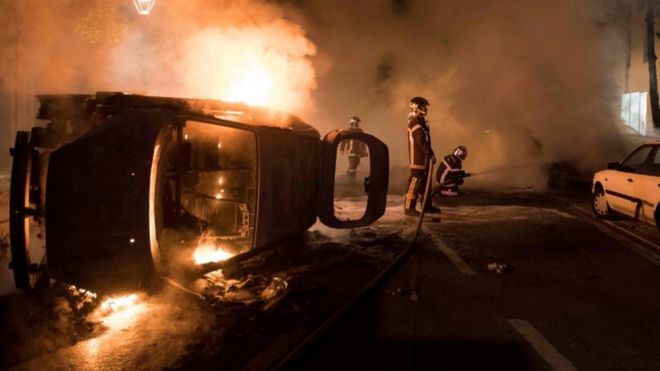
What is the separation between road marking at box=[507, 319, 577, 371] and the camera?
367 cm

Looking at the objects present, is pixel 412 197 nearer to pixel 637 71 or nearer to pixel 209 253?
pixel 209 253

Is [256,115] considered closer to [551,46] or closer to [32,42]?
[32,42]

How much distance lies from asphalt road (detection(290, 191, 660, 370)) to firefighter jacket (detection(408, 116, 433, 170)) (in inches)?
73.3

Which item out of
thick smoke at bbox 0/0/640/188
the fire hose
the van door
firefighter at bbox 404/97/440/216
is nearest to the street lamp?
thick smoke at bbox 0/0/640/188

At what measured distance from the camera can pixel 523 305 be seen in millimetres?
4926

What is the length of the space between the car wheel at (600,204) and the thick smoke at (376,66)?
19.1ft

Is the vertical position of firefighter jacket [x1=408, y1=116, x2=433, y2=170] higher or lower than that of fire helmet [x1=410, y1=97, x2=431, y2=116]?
lower

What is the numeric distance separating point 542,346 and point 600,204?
22.0 ft

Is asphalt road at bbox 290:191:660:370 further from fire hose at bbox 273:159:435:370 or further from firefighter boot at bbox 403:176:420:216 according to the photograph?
firefighter boot at bbox 403:176:420:216

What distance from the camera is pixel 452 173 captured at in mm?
12422

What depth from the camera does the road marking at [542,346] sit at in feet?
12.0

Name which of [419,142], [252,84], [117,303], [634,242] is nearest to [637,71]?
[419,142]

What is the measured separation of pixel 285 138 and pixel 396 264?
1816mm

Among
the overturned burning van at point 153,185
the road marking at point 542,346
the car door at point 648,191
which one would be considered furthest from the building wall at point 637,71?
the road marking at point 542,346
